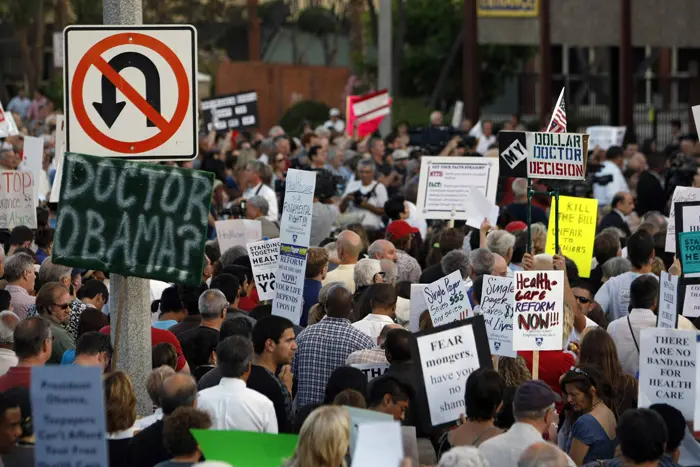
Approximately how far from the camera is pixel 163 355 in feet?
27.9

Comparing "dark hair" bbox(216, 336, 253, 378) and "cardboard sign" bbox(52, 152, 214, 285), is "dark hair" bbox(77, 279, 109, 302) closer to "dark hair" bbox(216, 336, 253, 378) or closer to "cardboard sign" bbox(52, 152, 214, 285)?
"dark hair" bbox(216, 336, 253, 378)

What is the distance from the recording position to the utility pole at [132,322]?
292 inches

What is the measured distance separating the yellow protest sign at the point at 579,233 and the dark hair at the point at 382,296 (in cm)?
345

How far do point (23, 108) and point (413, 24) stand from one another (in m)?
16.3

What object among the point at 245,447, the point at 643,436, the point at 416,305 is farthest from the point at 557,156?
the point at 245,447

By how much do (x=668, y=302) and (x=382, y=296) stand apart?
6.05ft

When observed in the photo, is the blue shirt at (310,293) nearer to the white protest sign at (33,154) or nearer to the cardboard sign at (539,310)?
the cardboard sign at (539,310)

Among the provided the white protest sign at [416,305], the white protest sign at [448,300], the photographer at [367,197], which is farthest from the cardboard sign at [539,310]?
the photographer at [367,197]

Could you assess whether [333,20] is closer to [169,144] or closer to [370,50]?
[370,50]

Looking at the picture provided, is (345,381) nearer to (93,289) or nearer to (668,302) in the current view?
(668,302)

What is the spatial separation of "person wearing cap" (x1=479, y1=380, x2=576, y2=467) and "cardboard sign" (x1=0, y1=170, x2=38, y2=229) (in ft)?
27.7

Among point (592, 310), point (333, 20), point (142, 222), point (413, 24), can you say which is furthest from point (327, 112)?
point (142, 222)

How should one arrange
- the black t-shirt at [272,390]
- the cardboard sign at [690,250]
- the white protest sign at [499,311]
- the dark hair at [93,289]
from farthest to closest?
the dark hair at [93,289] → the cardboard sign at [690,250] → the white protest sign at [499,311] → the black t-shirt at [272,390]

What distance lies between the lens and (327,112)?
137 ft
